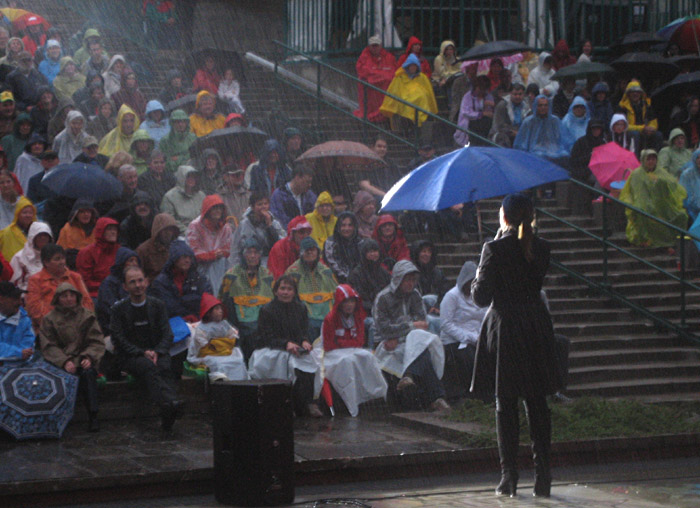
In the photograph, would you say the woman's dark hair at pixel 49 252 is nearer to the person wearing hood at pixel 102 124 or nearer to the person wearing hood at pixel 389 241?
the person wearing hood at pixel 389 241

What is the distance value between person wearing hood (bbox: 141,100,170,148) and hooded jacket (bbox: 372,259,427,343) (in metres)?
5.47

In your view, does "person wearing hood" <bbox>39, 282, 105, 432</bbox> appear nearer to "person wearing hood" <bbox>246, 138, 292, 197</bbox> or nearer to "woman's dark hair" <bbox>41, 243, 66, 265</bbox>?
"woman's dark hair" <bbox>41, 243, 66, 265</bbox>

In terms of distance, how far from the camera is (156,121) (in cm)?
1688

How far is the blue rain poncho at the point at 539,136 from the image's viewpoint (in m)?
17.3

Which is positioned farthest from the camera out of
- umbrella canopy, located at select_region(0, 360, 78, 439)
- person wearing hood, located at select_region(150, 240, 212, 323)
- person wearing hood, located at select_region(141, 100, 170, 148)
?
person wearing hood, located at select_region(141, 100, 170, 148)

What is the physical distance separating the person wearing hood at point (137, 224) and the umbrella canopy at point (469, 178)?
441 centimetres

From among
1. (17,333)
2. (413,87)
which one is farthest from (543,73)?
(17,333)

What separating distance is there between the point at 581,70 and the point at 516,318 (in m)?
11.9

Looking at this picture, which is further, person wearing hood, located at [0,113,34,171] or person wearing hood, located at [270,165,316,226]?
person wearing hood, located at [0,113,34,171]

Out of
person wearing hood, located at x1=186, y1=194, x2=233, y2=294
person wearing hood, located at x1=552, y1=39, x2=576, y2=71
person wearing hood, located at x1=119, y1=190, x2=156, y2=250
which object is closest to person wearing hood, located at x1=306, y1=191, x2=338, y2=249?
person wearing hood, located at x1=186, y1=194, x2=233, y2=294

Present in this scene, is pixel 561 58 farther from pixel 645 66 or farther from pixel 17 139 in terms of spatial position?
pixel 17 139

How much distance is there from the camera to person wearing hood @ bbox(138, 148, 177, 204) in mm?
14703

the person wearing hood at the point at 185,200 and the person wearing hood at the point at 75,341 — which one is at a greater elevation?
the person wearing hood at the point at 185,200

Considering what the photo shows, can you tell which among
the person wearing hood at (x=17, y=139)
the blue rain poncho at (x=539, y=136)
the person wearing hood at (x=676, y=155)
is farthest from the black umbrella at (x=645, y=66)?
the person wearing hood at (x=17, y=139)
